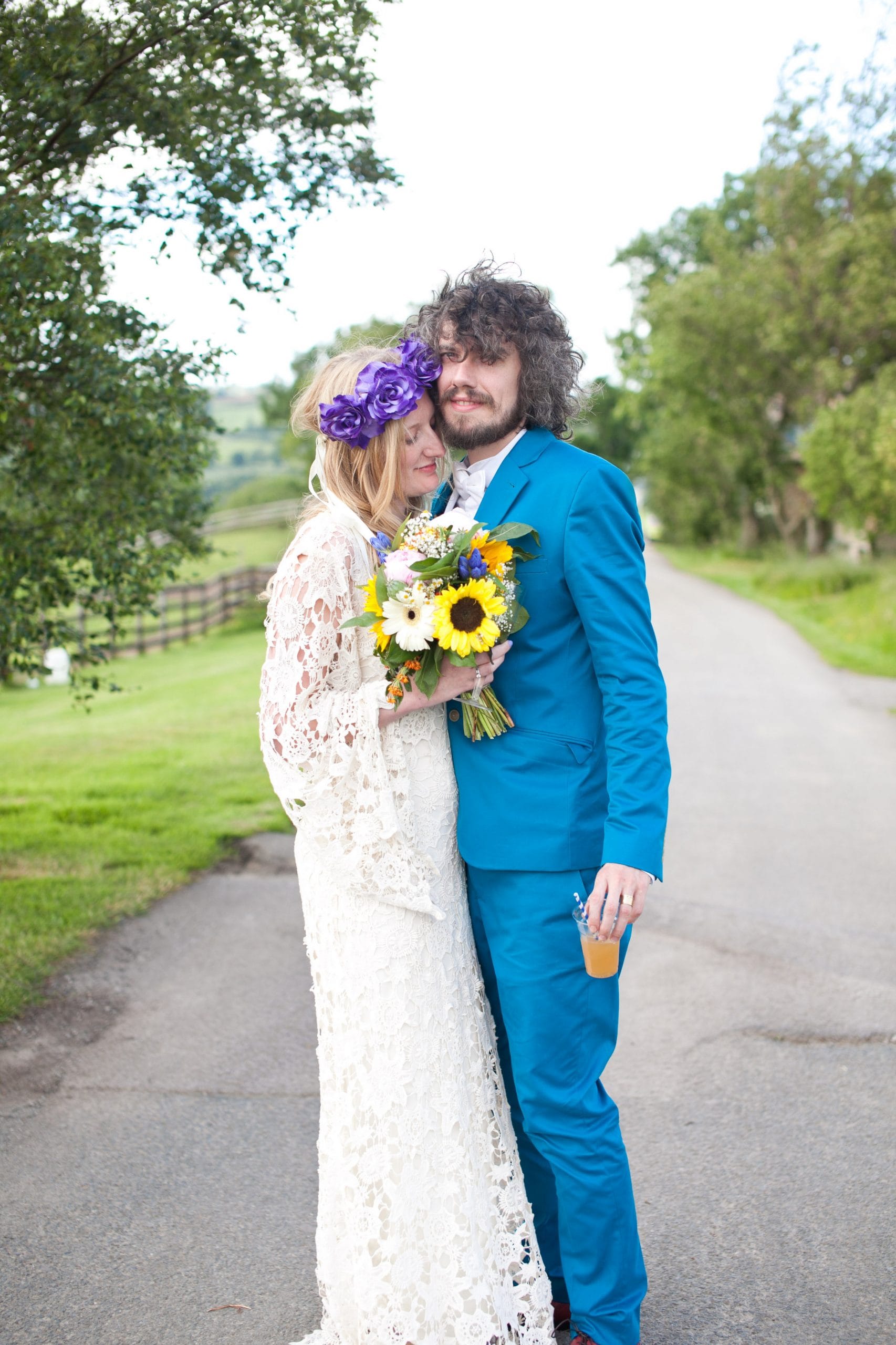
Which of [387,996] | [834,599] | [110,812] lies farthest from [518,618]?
[834,599]

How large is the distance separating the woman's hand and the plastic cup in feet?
2.18

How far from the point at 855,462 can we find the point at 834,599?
3.03m

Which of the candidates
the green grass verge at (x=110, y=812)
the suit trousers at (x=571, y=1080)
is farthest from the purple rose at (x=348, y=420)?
the green grass verge at (x=110, y=812)

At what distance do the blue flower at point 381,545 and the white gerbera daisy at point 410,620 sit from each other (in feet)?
0.58

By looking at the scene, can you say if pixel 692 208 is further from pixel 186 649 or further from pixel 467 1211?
pixel 467 1211

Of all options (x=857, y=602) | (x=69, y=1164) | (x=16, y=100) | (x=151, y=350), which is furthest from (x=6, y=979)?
(x=857, y=602)

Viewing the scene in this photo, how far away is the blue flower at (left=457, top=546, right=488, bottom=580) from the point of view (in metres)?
2.61

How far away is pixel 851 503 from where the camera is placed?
2508 cm

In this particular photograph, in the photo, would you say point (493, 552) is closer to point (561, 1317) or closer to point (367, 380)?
point (367, 380)

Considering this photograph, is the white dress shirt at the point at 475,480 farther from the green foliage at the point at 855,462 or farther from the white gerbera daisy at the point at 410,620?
the green foliage at the point at 855,462

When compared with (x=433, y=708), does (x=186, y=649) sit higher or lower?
lower

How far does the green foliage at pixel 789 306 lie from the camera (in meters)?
29.1

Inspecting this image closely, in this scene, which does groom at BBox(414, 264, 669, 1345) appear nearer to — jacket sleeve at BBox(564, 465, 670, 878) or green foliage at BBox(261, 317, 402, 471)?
jacket sleeve at BBox(564, 465, 670, 878)

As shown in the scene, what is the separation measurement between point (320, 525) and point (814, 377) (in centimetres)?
3094
